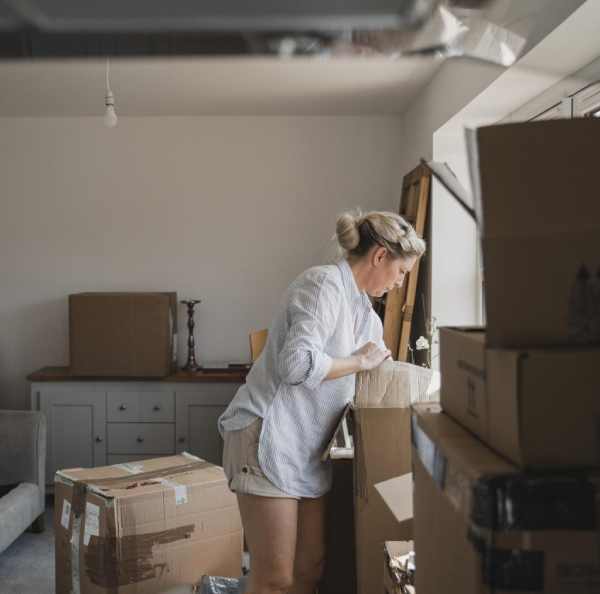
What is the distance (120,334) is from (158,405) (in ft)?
1.59

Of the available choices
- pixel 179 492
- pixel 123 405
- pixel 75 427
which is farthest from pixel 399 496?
pixel 75 427

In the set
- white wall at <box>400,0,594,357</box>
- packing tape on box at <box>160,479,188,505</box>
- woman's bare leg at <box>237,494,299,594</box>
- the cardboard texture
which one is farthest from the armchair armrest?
the cardboard texture

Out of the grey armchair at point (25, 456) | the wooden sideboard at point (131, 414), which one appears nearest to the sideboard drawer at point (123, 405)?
the wooden sideboard at point (131, 414)

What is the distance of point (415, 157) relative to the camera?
14.3 ft

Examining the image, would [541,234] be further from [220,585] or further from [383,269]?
[220,585]

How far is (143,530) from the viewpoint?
2596 mm

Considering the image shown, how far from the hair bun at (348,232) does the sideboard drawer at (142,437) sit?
2676mm

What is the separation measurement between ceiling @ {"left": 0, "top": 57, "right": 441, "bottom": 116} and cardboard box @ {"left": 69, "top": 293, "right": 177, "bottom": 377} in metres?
1.19

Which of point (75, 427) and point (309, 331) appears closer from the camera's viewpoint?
point (309, 331)

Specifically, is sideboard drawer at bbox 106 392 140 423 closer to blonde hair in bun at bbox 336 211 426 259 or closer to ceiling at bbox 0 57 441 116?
ceiling at bbox 0 57 441 116

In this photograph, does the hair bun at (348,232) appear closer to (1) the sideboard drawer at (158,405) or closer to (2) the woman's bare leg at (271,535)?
(2) the woman's bare leg at (271,535)

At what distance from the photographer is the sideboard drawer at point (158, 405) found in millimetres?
4461

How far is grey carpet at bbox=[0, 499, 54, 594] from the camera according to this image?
335 cm

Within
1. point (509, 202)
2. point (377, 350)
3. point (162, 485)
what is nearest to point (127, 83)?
point (162, 485)
